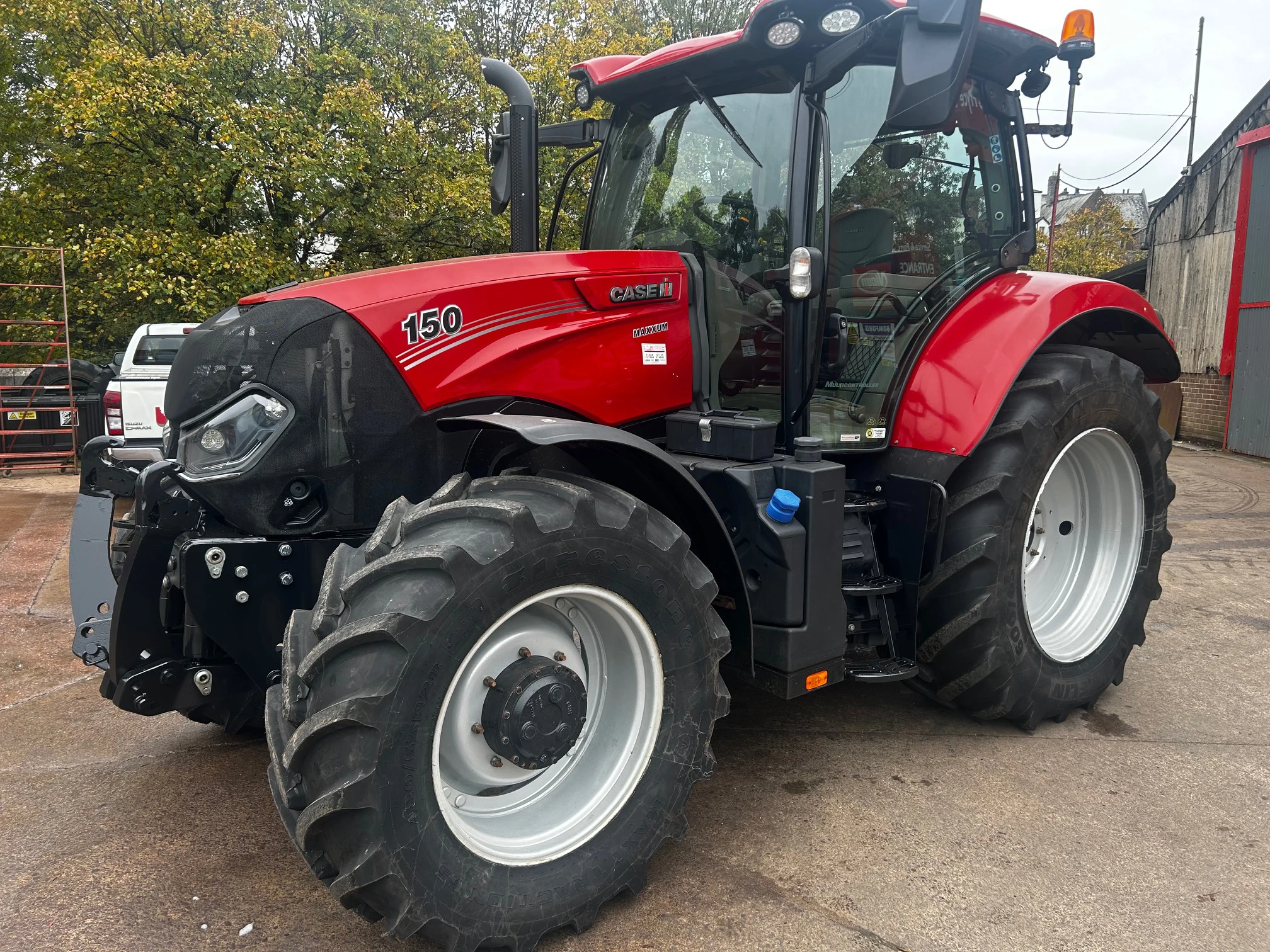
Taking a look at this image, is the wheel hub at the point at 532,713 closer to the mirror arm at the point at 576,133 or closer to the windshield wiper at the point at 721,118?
the windshield wiper at the point at 721,118

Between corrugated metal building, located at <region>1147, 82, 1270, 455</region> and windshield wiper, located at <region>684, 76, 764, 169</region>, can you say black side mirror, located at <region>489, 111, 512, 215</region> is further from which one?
corrugated metal building, located at <region>1147, 82, 1270, 455</region>

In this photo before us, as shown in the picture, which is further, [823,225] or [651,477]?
[823,225]

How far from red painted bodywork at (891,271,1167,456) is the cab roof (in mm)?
886

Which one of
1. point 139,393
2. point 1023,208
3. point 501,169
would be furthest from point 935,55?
point 139,393

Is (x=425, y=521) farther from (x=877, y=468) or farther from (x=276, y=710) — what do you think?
(x=877, y=468)

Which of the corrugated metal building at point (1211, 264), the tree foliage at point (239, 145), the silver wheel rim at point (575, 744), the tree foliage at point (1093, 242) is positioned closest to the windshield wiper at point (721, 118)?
the silver wheel rim at point (575, 744)

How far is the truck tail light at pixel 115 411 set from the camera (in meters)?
9.84

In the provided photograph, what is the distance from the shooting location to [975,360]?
3.29 metres

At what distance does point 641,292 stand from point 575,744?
143 cm

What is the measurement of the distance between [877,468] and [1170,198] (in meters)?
14.3

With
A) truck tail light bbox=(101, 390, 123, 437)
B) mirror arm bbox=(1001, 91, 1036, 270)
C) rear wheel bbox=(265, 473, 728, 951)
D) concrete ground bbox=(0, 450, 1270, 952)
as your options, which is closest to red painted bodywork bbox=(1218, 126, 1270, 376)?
concrete ground bbox=(0, 450, 1270, 952)

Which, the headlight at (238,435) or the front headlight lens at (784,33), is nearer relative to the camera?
the headlight at (238,435)

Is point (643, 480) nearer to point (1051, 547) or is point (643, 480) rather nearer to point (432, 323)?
point (432, 323)

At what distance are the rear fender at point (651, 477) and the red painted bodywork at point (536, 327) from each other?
0.20 m
